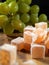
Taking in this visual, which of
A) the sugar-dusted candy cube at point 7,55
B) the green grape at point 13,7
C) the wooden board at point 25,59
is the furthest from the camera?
the green grape at point 13,7

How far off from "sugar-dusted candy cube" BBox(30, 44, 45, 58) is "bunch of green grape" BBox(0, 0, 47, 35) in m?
0.16

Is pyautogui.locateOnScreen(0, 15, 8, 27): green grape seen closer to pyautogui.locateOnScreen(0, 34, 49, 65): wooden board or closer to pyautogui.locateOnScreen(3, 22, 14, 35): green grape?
pyautogui.locateOnScreen(3, 22, 14, 35): green grape

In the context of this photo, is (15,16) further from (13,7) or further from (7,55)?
(7,55)

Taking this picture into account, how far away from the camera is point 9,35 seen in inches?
31.5

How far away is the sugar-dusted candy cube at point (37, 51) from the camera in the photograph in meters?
0.61

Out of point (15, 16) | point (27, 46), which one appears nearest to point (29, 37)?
point (27, 46)

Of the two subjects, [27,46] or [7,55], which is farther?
[27,46]

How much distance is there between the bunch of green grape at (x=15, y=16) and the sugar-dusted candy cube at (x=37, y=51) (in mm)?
165

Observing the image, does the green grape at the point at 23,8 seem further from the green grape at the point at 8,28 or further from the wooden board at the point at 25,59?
the wooden board at the point at 25,59

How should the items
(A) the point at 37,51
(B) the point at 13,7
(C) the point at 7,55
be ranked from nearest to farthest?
(C) the point at 7,55 → (A) the point at 37,51 → (B) the point at 13,7

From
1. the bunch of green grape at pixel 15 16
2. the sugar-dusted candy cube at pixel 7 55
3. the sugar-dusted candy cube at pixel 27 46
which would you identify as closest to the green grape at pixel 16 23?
the bunch of green grape at pixel 15 16

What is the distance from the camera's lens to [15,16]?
765mm

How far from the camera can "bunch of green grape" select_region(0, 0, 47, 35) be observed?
2.45 feet

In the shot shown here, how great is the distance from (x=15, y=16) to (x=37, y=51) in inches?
8.2
